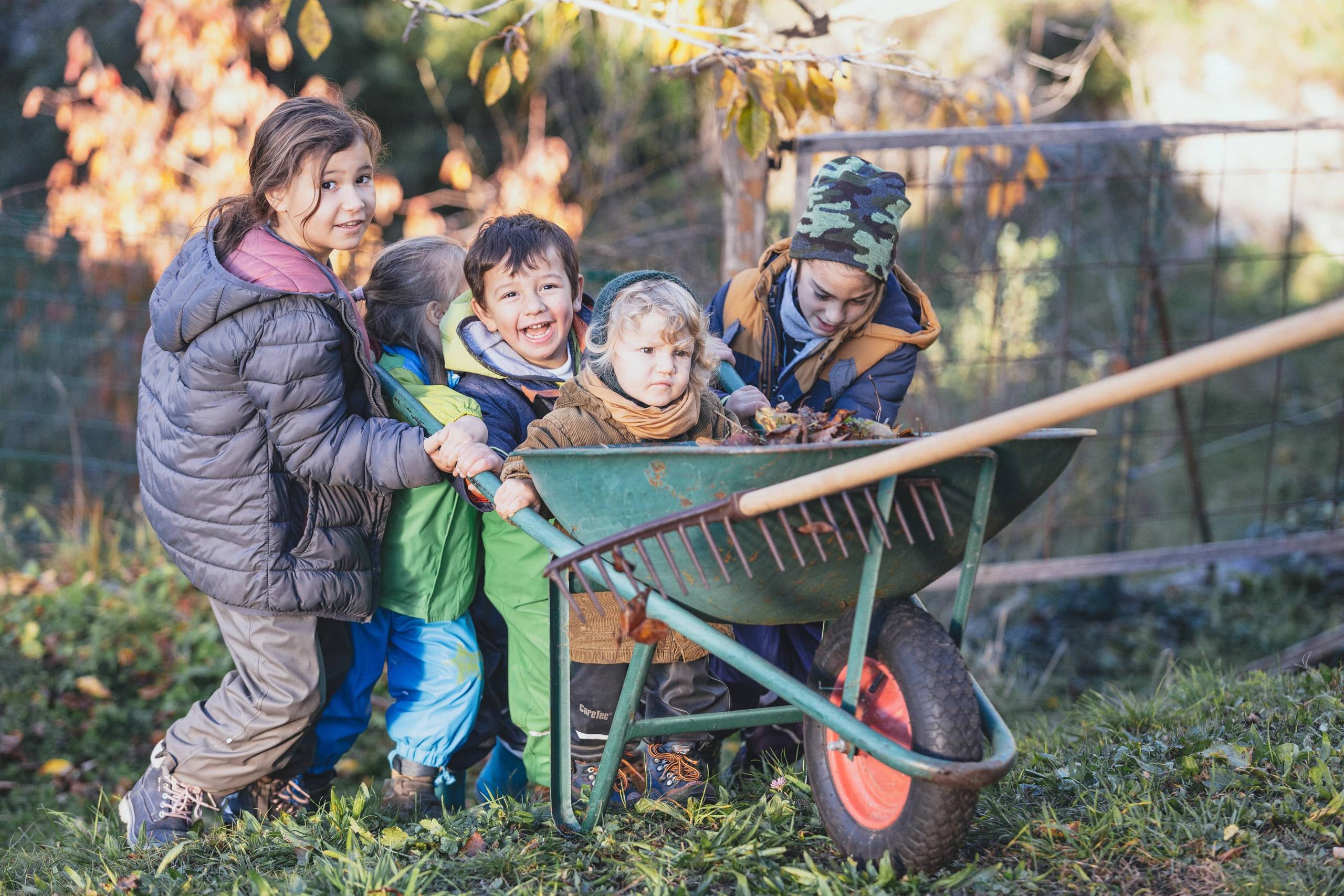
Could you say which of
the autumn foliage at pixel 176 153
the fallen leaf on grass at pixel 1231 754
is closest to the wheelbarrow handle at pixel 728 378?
the fallen leaf on grass at pixel 1231 754

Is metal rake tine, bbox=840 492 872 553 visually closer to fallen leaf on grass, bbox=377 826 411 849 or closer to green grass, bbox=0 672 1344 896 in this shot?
green grass, bbox=0 672 1344 896

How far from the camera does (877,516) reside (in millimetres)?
1894

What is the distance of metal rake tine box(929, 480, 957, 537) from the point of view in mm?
1984

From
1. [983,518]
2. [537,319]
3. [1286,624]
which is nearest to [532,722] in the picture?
[537,319]

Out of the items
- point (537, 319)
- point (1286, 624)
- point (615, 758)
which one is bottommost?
point (1286, 624)

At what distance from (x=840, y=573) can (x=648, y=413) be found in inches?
22.5

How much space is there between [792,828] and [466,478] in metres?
1.04

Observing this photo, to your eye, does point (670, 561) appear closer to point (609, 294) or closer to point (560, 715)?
point (560, 715)

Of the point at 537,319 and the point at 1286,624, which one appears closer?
the point at 537,319

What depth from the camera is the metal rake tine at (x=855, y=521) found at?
6.17 ft

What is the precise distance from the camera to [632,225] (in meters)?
6.29

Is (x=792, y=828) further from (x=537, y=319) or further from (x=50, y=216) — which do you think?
(x=50, y=216)

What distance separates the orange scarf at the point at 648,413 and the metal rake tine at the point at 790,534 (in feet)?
1.68

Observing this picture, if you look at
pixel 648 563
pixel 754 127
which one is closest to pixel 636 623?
pixel 648 563
